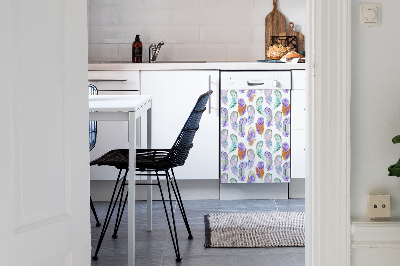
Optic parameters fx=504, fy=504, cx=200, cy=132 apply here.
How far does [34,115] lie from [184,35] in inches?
131

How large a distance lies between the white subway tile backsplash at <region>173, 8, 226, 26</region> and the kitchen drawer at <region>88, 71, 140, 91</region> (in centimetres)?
89

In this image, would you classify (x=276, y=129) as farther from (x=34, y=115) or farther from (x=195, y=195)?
(x=34, y=115)

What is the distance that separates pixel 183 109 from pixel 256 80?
600 millimetres

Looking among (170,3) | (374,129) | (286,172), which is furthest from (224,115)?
(374,129)

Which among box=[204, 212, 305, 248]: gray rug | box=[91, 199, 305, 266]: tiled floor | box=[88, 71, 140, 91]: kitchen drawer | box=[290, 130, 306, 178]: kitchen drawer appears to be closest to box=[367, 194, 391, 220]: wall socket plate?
box=[91, 199, 305, 266]: tiled floor

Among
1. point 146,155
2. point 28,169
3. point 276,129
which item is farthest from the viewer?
point 276,129

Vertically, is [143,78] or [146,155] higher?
[143,78]

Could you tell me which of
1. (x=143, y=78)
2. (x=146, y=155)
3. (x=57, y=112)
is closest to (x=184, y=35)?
(x=143, y=78)

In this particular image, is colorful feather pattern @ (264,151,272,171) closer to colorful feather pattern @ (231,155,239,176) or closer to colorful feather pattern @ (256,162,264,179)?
colorful feather pattern @ (256,162,264,179)

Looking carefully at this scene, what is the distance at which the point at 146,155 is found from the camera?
9.95 feet

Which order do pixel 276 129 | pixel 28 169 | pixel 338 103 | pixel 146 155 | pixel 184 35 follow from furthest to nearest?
pixel 184 35 → pixel 276 129 → pixel 146 155 → pixel 338 103 → pixel 28 169

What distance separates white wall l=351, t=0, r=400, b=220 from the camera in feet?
5.58

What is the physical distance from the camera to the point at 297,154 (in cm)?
389

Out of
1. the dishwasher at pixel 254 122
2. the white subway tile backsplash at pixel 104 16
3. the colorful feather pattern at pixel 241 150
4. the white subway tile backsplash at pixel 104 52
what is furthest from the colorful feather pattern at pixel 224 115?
the white subway tile backsplash at pixel 104 16
